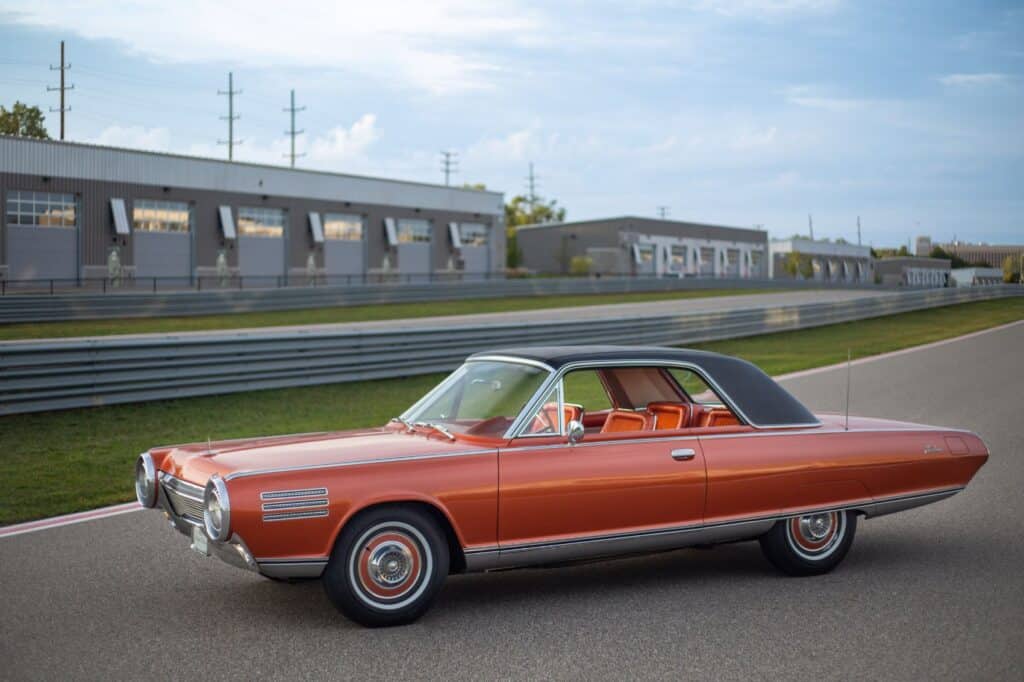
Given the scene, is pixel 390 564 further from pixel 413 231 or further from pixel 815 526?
pixel 413 231

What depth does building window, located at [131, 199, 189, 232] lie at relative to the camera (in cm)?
4666

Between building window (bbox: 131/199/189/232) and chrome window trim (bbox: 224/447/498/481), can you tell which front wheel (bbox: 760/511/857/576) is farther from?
building window (bbox: 131/199/189/232)

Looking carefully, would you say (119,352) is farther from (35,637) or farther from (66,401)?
(35,637)

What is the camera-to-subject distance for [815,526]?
6496 millimetres

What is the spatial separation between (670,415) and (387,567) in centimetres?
221

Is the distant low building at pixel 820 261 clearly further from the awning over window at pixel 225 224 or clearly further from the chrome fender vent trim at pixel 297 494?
the chrome fender vent trim at pixel 297 494

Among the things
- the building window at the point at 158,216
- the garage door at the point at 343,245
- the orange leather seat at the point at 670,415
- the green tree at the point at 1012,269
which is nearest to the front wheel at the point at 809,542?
the orange leather seat at the point at 670,415

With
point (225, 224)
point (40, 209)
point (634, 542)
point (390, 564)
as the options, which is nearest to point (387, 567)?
point (390, 564)

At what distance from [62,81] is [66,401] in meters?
65.0

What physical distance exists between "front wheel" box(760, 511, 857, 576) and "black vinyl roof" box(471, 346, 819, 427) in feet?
1.94

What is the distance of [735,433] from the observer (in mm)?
6363

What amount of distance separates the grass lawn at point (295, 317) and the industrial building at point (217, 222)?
7267mm

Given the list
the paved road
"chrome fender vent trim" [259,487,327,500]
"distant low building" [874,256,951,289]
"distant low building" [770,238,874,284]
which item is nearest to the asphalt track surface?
"chrome fender vent trim" [259,487,327,500]

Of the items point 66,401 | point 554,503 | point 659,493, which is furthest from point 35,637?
point 66,401
